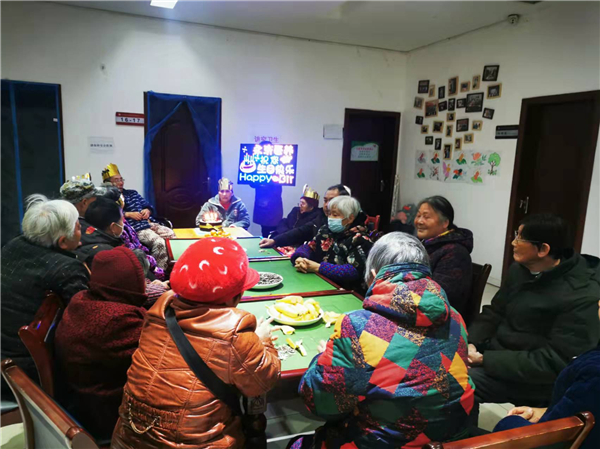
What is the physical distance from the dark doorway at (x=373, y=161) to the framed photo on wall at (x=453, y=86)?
1071 millimetres

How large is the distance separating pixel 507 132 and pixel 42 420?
193 inches

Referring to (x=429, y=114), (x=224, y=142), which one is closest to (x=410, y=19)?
(x=429, y=114)

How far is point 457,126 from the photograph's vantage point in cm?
527

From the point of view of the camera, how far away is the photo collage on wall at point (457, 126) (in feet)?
15.8

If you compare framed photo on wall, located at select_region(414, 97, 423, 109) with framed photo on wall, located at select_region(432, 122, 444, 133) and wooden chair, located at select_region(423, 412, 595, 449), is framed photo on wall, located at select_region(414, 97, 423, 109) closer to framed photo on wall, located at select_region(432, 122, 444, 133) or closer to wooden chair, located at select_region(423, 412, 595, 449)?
framed photo on wall, located at select_region(432, 122, 444, 133)

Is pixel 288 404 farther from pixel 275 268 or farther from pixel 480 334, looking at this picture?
pixel 480 334

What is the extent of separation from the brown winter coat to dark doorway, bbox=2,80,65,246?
4.36 meters

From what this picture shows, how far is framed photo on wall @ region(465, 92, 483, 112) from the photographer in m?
4.91

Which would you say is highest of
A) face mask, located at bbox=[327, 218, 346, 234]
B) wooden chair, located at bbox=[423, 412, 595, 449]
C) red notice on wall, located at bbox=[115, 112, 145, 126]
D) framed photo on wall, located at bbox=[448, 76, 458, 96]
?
framed photo on wall, located at bbox=[448, 76, 458, 96]

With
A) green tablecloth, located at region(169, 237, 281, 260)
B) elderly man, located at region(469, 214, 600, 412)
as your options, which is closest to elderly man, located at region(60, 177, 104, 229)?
green tablecloth, located at region(169, 237, 281, 260)

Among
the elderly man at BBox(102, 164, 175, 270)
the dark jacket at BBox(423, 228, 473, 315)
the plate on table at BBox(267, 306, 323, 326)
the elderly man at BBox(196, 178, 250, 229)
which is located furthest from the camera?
the elderly man at BBox(196, 178, 250, 229)

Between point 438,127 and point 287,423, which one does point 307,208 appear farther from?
point 438,127

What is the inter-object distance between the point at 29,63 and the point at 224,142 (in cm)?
234

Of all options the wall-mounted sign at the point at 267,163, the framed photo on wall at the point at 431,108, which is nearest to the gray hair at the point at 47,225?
the wall-mounted sign at the point at 267,163
